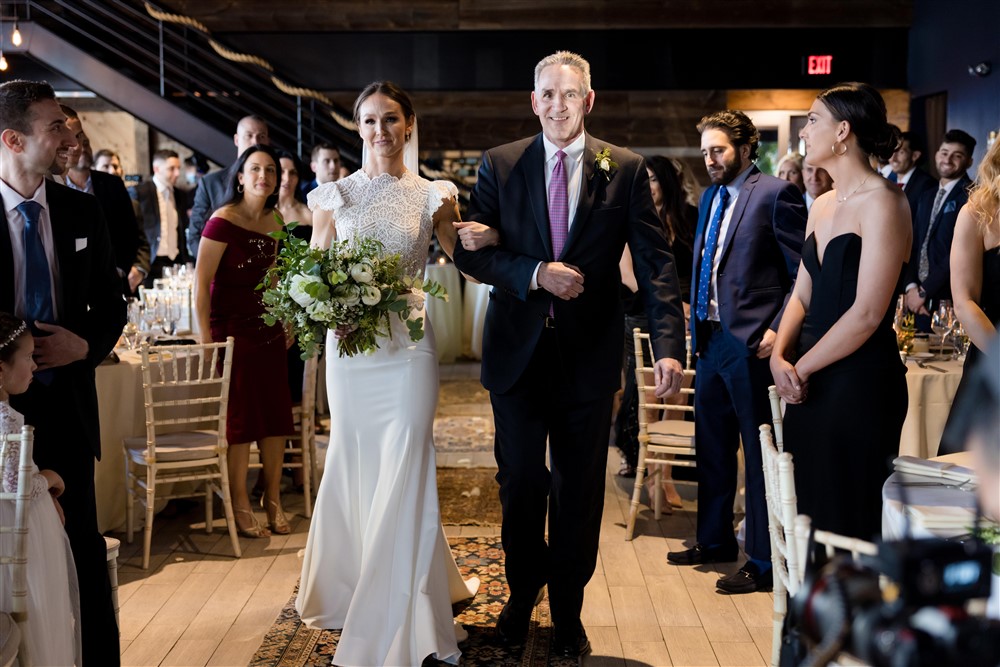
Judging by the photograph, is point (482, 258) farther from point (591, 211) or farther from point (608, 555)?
point (608, 555)

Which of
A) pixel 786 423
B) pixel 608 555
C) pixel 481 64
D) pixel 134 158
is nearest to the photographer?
→ pixel 786 423

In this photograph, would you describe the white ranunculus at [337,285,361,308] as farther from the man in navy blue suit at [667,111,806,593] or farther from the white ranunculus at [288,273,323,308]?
the man in navy blue suit at [667,111,806,593]

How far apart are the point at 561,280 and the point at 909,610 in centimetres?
220

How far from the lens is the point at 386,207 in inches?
153

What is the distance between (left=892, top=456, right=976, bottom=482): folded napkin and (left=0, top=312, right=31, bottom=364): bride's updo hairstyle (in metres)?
2.34

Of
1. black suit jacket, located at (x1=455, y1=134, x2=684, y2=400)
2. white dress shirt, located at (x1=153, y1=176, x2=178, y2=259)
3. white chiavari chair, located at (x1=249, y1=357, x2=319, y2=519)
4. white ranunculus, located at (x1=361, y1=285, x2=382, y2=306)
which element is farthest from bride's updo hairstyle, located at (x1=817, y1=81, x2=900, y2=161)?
white dress shirt, located at (x1=153, y1=176, x2=178, y2=259)

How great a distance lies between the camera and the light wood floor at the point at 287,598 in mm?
3922

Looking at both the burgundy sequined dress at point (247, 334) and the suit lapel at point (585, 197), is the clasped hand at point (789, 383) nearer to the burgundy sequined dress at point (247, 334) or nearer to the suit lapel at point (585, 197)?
the suit lapel at point (585, 197)

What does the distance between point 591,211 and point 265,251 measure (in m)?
2.28

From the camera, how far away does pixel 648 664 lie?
3809mm

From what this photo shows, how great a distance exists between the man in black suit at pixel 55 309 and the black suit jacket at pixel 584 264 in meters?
1.32

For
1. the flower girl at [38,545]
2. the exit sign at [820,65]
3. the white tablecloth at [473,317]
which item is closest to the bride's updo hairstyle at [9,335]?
the flower girl at [38,545]

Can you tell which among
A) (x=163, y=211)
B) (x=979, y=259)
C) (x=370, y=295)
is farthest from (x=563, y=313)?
(x=163, y=211)

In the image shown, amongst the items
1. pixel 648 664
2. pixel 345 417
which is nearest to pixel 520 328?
pixel 345 417
